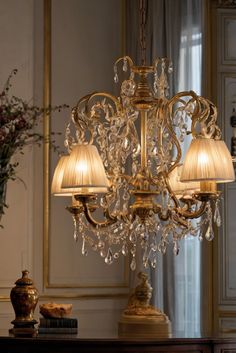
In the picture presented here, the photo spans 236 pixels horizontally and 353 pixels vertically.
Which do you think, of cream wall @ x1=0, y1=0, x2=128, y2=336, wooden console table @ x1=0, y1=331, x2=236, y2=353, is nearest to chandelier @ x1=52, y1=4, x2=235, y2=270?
wooden console table @ x1=0, y1=331, x2=236, y2=353

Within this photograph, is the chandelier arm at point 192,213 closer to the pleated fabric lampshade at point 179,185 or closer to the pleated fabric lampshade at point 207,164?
the pleated fabric lampshade at point 179,185

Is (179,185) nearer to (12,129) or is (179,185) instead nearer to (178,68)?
(12,129)

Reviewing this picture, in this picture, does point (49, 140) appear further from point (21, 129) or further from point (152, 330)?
point (152, 330)

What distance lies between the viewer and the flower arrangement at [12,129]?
4969mm

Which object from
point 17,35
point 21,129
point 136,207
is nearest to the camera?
point 136,207

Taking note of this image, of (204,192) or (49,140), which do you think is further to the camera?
(49,140)

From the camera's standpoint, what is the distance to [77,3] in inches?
231

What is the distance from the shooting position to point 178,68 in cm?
575

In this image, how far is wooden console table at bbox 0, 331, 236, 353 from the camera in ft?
12.9

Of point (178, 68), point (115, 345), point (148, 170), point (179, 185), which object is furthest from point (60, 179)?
point (178, 68)

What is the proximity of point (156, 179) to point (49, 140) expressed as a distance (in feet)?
4.76

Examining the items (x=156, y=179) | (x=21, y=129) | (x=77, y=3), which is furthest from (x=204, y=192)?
(x=77, y=3)

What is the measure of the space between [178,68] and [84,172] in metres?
1.81

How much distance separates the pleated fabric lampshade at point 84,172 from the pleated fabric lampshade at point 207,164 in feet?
1.11
